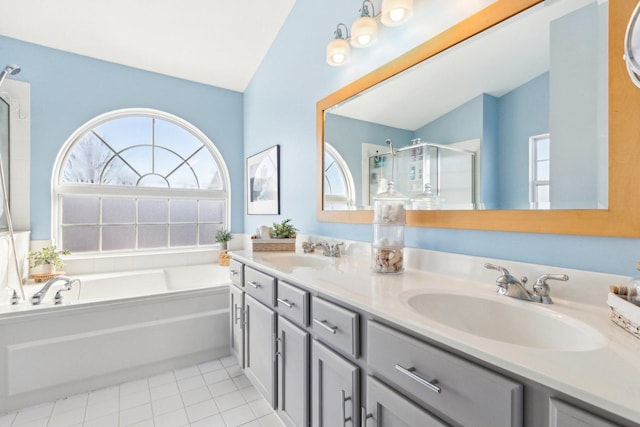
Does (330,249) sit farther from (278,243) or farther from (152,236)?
(152,236)

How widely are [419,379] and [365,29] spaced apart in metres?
1.64

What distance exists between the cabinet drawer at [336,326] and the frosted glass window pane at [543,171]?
2.55 ft

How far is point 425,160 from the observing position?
54.3 inches

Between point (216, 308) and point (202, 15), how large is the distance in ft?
8.11

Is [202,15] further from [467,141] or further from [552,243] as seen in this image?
[552,243]

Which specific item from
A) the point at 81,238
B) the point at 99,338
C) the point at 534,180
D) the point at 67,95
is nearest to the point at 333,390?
the point at 534,180

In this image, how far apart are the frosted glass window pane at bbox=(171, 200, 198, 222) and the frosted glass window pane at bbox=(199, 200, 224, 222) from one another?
0.07 m

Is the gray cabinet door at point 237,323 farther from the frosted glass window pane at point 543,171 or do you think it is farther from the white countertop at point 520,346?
the frosted glass window pane at point 543,171

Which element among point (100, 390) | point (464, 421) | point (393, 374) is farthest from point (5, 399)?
point (464, 421)

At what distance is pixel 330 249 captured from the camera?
74.3 inches

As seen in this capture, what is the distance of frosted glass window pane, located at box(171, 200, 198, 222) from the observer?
3275mm

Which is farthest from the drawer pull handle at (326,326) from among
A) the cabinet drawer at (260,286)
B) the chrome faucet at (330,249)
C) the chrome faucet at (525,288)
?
the chrome faucet at (330,249)

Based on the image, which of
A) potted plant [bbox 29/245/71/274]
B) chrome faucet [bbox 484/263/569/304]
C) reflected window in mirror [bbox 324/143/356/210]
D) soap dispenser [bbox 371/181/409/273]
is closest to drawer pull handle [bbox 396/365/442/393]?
chrome faucet [bbox 484/263/569/304]

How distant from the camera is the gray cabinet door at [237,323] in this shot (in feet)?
6.29
